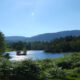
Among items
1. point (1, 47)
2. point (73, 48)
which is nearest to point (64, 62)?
point (1, 47)

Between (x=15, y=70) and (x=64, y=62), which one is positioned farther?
(x=64, y=62)

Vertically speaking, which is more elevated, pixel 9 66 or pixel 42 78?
pixel 9 66

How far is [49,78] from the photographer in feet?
28.4

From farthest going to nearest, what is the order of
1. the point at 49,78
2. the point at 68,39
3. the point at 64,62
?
the point at 68,39 → the point at 64,62 → the point at 49,78

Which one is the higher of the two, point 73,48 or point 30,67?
point 30,67

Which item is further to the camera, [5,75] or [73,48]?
[73,48]

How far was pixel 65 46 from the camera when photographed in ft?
305

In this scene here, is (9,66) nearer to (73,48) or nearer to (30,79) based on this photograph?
(30,79)

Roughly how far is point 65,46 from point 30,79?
86.6m

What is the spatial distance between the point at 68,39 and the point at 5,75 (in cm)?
9978

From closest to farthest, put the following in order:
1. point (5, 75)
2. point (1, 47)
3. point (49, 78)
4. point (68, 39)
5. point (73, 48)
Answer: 1. point (5, 75)
2. point (49, 78)
3. point (1, 47)
4. point (73, 48)
5. point (68, 39)

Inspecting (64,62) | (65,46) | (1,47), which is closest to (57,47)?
(65,46)

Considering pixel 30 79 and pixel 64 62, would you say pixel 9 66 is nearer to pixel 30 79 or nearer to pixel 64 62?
pixel 30 79

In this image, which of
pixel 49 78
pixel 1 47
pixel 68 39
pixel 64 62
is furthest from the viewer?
pixel 68 39
